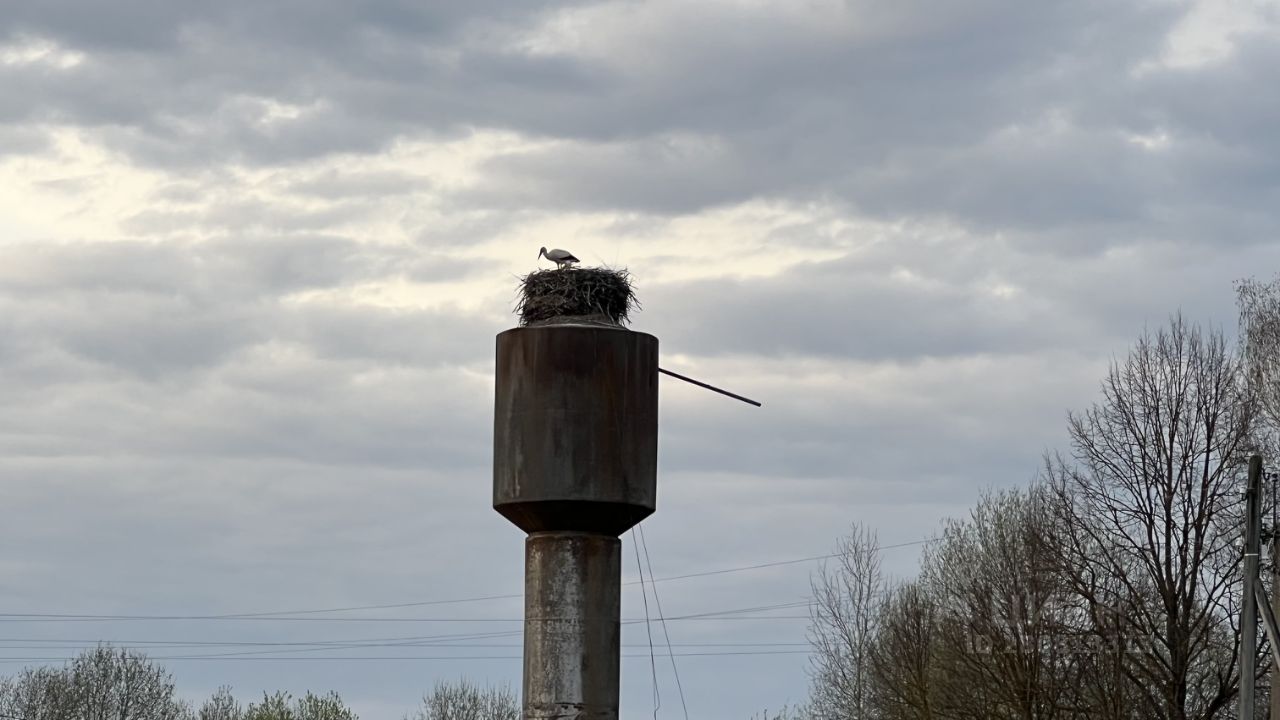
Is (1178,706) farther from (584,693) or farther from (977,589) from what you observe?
(584,693)

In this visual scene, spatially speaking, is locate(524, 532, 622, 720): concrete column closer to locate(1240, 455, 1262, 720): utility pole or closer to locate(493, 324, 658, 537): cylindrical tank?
locate(493, 324, 658, 537): cylindrical tank

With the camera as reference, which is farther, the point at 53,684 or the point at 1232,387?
the point at 53,684

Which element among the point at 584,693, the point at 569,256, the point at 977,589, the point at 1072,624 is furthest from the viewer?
the point at 977,589

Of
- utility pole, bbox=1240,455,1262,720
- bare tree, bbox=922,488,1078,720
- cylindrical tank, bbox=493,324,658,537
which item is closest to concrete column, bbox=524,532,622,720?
cylindrical tank, bbox=493,324,658,537

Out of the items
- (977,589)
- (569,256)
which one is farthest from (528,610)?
(977,589)

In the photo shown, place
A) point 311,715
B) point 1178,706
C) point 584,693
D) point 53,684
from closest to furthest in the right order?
1. point 584,693
2. point 1178,706
3. point 53,684
4. point 311,715

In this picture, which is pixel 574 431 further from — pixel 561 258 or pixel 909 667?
pixel 909 667

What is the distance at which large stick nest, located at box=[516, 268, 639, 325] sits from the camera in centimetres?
1770

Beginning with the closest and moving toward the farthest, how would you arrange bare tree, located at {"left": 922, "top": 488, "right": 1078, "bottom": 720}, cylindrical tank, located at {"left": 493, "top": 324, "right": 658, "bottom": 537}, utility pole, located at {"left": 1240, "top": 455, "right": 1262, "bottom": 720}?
→ cylindrical tank, located at {"left": 493, "top": 324, "right": 658, "bottom": 537}, utility pole, located at {"left": 1240, "top": 455, "right": 1262, "bottom": 720}, bare tree, located at {"left": 922, "top": 488, "right": 1078, "bottom": 720}

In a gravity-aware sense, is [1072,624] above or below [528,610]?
above

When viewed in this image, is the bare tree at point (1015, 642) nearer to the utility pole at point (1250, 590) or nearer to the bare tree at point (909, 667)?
the bare tree at point (909, 667)

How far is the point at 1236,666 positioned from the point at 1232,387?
550 cm

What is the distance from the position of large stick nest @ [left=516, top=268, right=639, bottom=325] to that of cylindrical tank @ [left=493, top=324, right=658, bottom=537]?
0.33m

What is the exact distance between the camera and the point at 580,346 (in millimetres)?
17250
